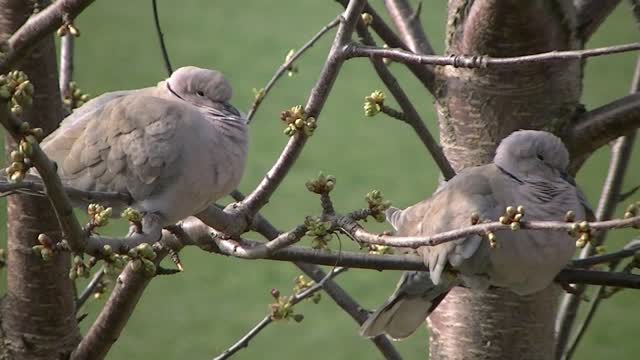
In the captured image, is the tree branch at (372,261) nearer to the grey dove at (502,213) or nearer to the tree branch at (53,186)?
the grey dove at (502,213)

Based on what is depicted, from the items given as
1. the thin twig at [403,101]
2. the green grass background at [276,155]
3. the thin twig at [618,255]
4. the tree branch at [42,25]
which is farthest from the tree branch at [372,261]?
the green grass background at [276,155]

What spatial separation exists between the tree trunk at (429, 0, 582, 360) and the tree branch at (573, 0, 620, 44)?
3 cm

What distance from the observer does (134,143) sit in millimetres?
986

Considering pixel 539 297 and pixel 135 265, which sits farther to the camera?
pixel 539 297

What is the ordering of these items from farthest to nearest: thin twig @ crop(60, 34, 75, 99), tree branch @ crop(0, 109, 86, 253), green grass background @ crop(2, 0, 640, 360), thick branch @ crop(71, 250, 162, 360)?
green grass background @ crop(2, 0, 640, 360) → thin twig @ crop(60, 34, 75, 99) → thick branch @ crop(71, 250, 162, 360) → tree branch @ crop(0, 109, 86, 253)

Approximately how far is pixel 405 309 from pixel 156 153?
48cm

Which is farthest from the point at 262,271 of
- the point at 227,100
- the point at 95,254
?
the point at 95,254

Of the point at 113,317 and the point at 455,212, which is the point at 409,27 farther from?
the point at 113,317

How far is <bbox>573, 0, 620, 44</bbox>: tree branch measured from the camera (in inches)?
49.3

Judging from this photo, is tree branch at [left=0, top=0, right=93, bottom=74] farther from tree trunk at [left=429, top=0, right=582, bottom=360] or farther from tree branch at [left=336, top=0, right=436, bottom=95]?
tree trunk at [left=429, top=0, right=582, bottom=360]

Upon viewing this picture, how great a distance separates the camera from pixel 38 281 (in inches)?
48.8

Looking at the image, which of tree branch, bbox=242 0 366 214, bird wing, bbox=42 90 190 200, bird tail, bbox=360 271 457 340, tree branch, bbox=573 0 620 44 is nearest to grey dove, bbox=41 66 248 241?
bird wing, bbox=42 90 190 200

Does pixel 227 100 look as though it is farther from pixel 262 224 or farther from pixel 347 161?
pixel 347 161

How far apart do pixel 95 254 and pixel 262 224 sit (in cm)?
40
